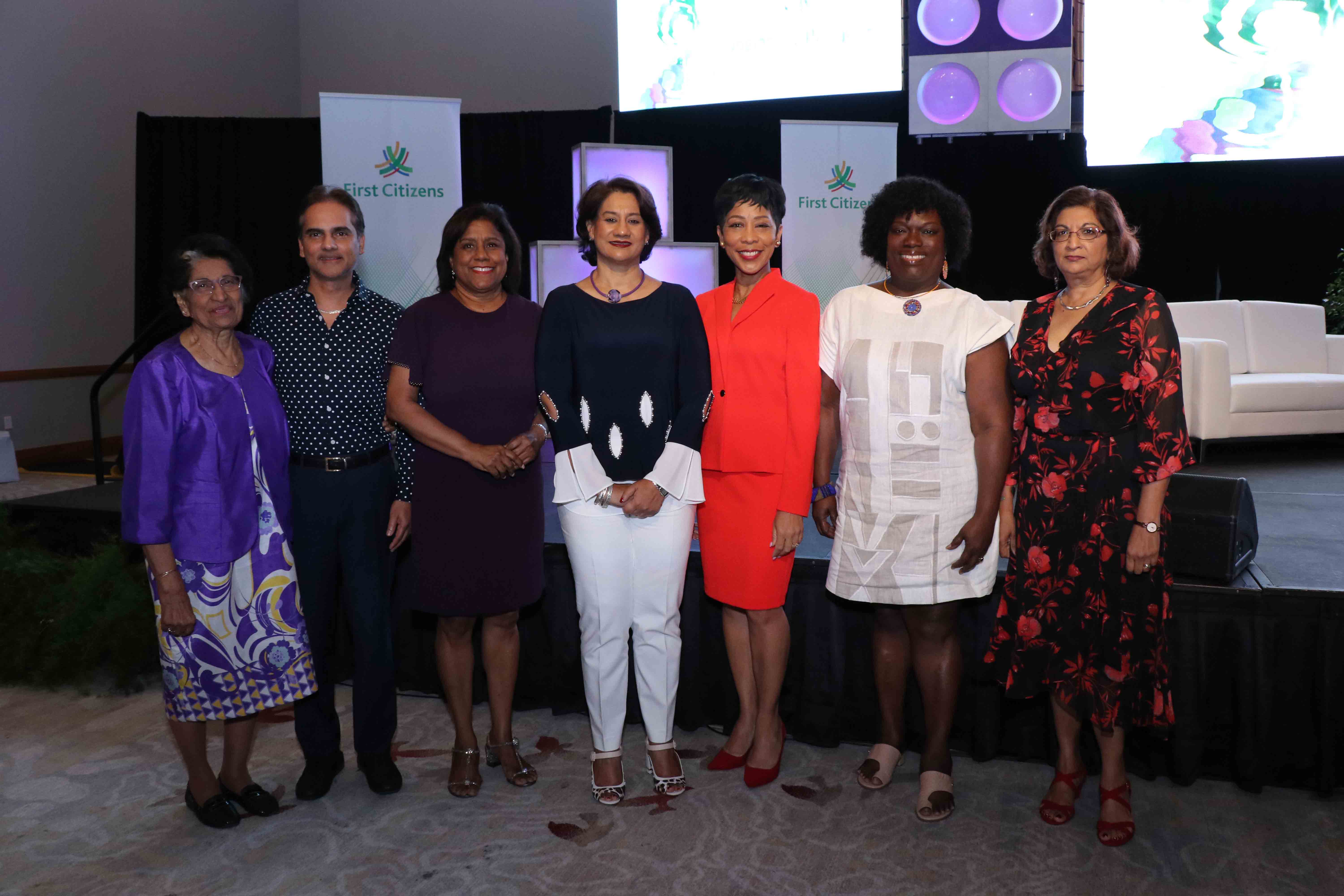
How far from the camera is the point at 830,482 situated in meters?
2.38

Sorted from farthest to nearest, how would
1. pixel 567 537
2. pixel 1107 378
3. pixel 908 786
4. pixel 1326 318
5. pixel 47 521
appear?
1. pixel 1326 318
2. pixel 47 521
3. pixel 908 786
4. pixel 567 537
5. pixel 1107 378

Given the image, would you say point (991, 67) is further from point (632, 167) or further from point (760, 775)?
point (760, 775)

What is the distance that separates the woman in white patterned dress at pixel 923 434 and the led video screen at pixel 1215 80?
5296mm

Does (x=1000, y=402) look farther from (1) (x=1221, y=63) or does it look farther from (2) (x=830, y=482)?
(1) (x=1221, y=63)

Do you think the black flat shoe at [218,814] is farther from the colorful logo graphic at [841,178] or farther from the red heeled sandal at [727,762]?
the colorful logo graphic at [841,178]

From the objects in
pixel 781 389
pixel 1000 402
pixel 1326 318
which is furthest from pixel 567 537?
pixel 1326 318

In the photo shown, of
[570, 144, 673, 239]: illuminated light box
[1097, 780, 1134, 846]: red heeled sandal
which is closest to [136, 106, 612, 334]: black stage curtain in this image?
[570, 144, 673, 239]: illuminated light box

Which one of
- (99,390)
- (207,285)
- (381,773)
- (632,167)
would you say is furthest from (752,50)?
(381,773)

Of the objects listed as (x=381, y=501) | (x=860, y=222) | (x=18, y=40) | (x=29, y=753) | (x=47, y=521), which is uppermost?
(x=18, y=40)

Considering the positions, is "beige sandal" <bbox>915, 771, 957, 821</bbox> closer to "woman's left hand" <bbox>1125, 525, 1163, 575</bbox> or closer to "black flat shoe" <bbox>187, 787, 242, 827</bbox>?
"woman's left hand" <bbox>1125, 525, 1163, 575</bbox>

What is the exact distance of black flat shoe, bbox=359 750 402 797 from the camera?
7.83 ft

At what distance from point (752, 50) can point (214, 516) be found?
6239 millimetres

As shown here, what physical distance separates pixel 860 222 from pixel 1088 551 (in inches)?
169

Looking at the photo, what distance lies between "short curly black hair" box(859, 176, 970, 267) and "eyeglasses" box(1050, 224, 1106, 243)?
200mm
